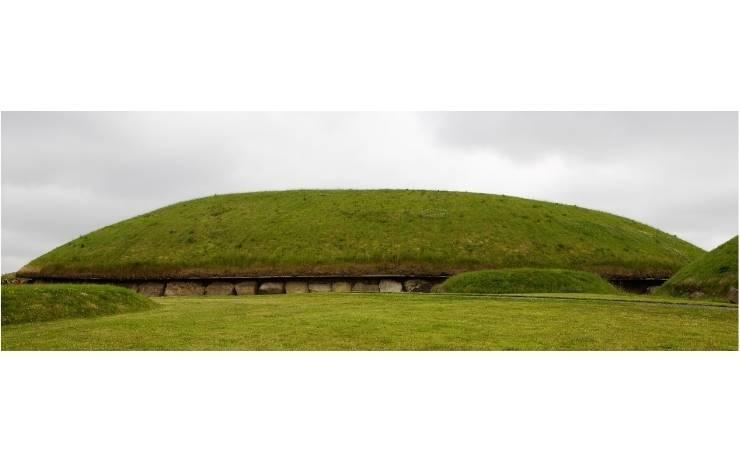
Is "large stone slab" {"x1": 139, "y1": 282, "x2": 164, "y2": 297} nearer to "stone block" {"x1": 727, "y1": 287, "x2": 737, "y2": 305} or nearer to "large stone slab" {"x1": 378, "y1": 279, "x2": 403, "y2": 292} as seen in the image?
"large stone slab" {"x1": 378, "y1": 279, "x2": 403, "y2": 292}

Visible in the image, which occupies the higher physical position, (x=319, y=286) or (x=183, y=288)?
(x=319, y=286)

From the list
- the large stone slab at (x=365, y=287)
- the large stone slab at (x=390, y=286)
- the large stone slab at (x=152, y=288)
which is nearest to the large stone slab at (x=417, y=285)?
the large stone slab at (x=390, y=286)

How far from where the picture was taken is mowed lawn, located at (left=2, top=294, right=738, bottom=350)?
13.6 meters

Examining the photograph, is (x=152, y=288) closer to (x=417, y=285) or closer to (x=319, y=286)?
(x=319, y=286)

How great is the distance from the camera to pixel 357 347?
13.3 m

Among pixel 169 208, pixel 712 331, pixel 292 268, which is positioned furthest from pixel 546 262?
pixel 169 208

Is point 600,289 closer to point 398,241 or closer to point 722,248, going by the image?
point 722,248

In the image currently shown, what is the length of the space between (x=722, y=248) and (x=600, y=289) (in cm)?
727

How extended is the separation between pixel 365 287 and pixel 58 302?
26239mm

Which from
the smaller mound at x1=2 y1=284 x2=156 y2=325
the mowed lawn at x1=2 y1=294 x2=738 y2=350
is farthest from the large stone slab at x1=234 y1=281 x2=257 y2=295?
the mowed lawn at x1=2 y1=294 x2=738 y2=350

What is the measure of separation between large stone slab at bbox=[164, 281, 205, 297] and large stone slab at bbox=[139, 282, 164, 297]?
583 millimetres

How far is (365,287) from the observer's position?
43344 mm

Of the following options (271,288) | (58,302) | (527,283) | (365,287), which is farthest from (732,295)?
(271,288)

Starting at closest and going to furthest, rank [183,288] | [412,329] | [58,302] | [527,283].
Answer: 1. [412,329]
2. [58,302]
3. [527,283]
4. [183,288]
